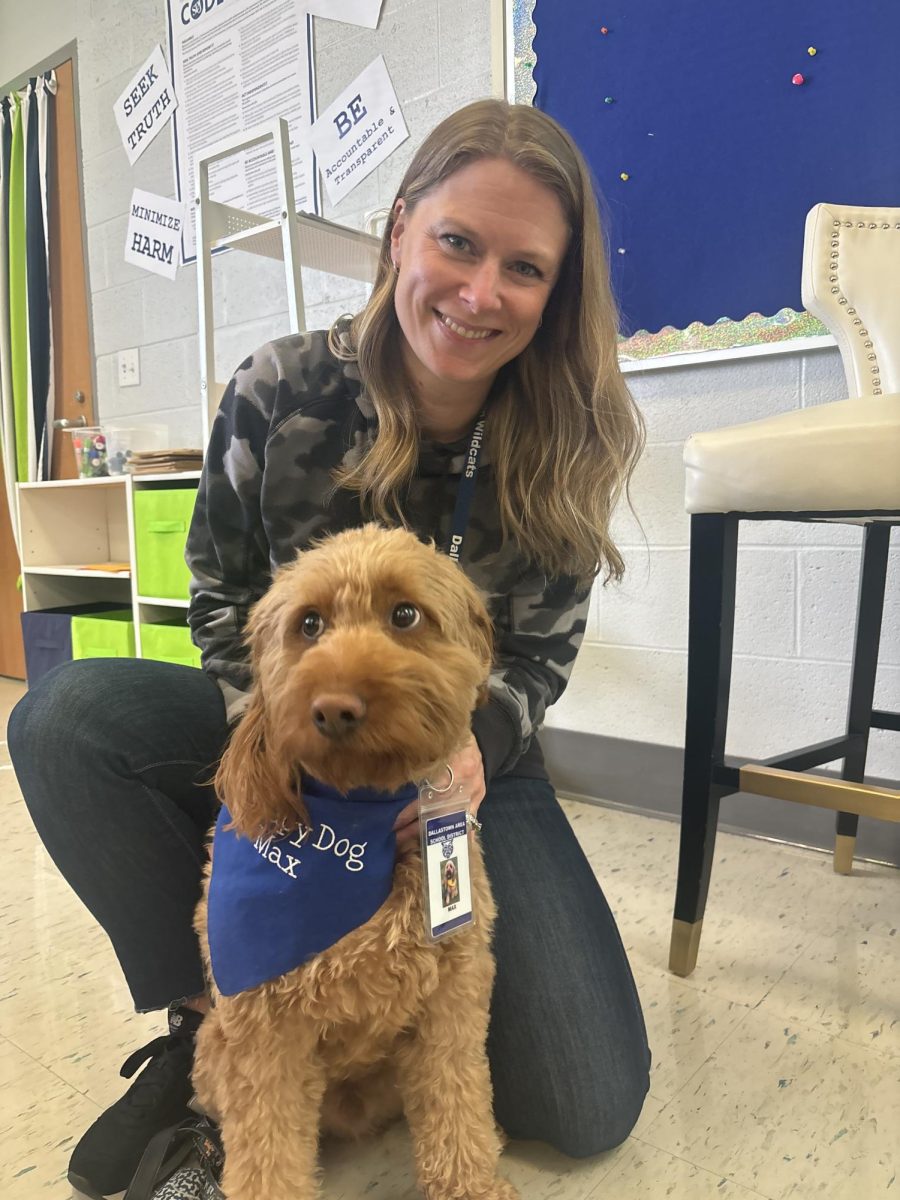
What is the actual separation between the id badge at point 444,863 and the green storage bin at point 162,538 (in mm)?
1956

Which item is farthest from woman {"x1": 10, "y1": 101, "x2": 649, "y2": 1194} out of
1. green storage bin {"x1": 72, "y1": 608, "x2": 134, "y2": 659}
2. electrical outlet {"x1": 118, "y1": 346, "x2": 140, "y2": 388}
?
electrical outlet {"x1": 118, "y1": 346, "x2": 140, "y2": 388}

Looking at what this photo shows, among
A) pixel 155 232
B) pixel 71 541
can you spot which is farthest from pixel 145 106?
pixel 71 541

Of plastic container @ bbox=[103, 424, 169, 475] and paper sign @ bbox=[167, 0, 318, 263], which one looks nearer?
paper sign @ bbox=[167, 0, 318, 263]

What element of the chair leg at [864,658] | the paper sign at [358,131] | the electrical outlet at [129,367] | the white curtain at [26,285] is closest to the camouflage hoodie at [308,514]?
the chair leg at [864,658]

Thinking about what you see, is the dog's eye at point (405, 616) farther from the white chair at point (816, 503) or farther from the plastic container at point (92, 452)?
the plastic container at point (92, 452)

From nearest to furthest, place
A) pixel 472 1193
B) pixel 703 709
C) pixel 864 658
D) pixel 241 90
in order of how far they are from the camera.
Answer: pixel 472 1193 < pixel 703 709 < pixel 864 658 < pixel 241 90

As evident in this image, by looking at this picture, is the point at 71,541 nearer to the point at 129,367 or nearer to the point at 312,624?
the point at 129,367

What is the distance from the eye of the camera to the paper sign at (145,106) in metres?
3.14

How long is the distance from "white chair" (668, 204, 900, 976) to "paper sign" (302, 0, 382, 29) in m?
1.59

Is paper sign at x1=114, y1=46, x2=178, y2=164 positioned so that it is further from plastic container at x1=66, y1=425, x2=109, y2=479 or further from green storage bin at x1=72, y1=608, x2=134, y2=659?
green storage bin at x1=72, y1=608, x2=134, y2=659

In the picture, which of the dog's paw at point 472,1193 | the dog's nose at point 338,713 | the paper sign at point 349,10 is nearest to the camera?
the dog's nose at point 338,713

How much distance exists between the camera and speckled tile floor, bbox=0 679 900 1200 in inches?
38.9

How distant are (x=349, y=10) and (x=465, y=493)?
2.09 metres

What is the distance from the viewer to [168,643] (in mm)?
2670
